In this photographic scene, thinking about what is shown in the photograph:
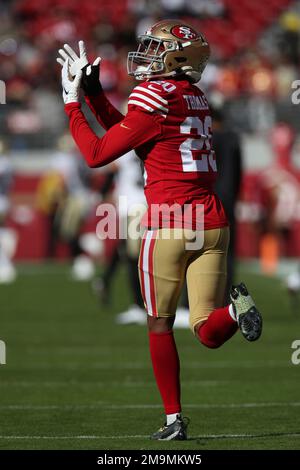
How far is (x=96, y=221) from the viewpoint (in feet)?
67.3

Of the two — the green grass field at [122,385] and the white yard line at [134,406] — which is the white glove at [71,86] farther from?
the white yard line at [134,406]

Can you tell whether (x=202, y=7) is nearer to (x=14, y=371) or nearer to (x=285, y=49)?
(x=285, y=49)

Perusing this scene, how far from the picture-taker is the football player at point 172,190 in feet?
19.0

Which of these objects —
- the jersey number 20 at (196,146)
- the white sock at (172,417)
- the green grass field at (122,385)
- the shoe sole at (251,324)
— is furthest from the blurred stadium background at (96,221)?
the jersey number 20 at (196,146)

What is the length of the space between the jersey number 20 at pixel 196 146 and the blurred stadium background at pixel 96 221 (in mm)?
1331

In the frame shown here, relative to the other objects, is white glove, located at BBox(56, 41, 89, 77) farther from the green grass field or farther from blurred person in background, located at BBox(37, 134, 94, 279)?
blurred person in background, located at BBox(37, 134, 94, 279)

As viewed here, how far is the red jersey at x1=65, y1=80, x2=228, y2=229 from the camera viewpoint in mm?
5766

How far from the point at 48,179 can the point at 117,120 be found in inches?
556

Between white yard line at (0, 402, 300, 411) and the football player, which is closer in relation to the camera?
the football player

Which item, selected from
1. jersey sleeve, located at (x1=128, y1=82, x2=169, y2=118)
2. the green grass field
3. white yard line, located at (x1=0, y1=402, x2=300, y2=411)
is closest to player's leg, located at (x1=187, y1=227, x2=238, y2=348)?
the green grass field

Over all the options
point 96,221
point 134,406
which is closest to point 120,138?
point 134,406

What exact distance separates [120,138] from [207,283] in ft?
2.68

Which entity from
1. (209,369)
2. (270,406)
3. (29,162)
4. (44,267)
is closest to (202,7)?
(29,162)

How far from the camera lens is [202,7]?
25625 millimetres
